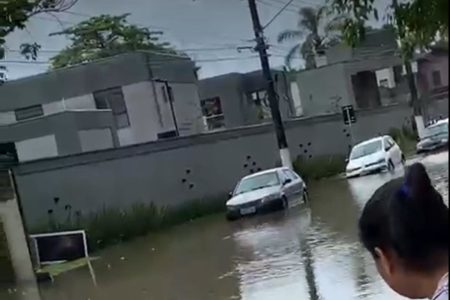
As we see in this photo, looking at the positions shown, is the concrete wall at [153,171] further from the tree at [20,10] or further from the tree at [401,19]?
the tree at [401,19]

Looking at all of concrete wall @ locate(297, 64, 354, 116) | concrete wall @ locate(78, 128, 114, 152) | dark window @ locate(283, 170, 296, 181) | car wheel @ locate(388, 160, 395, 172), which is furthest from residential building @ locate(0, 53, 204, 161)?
dark window @ locate(283, 170, 296, 181)

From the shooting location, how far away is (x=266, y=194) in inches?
982

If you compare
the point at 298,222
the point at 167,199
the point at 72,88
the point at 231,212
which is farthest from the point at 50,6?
the point at 72,88

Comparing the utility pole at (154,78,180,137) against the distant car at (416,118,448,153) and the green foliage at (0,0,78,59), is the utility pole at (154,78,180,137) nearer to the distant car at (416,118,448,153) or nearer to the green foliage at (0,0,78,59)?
the green foliage at (0,0,78,59)

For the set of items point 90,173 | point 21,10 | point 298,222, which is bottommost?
point 298,222

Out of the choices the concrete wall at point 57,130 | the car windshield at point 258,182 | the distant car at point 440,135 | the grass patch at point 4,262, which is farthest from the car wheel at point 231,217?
the distant car at point 440,135

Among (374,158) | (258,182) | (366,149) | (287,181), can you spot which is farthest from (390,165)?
(258,182)

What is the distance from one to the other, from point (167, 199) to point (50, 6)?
2211cm

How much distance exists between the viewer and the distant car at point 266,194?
2477 centimetres

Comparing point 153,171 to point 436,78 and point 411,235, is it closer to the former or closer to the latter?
point 411,235

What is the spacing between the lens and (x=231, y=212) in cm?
2519

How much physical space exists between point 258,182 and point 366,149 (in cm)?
908

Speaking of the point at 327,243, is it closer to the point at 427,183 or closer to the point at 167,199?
the point at 427,183

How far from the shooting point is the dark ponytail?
197cm
